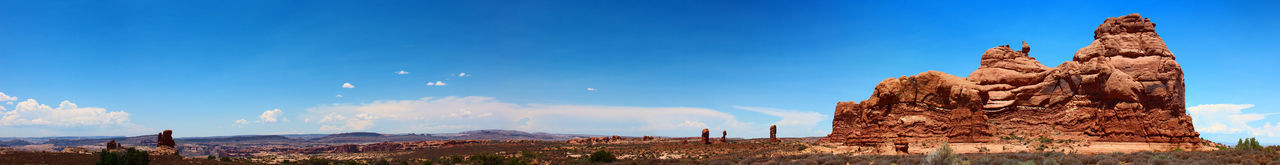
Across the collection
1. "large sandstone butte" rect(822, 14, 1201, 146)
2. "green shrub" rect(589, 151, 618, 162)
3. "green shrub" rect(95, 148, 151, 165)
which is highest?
"large sandstone butte" rect(822, 14, 1201, 146)

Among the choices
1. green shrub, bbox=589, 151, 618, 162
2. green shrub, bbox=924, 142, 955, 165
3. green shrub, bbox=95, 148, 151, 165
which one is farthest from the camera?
green shrub, bbox=589, 151, 618, 162

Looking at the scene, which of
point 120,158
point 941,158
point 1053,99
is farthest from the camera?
point 1053,99

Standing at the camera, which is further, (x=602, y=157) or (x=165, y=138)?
(x=165, y=138)

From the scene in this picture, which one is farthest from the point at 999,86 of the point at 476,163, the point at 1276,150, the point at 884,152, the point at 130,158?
the point at 130,158

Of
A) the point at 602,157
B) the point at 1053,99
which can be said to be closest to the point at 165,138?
the point at 602,157

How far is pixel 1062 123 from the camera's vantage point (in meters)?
33.3

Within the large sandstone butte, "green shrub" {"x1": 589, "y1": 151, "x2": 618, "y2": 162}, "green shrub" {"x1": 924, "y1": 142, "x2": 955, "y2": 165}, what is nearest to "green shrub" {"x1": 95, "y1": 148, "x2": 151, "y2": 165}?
"green shrub" {"x1": 589, "y1": 151, "x2": 618, "y2": 162}

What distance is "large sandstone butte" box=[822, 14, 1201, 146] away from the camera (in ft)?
104

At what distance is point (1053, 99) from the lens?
34062 mm

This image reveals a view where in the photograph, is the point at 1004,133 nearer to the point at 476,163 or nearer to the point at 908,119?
the point at 908,119

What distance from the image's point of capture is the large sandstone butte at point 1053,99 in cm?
3156

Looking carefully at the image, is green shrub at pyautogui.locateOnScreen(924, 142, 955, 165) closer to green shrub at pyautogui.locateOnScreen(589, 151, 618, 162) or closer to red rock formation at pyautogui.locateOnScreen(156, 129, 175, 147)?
green shrub at pyautogui.locateOnScreen(589, 151, 618, 162)

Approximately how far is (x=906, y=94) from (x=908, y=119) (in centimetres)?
155

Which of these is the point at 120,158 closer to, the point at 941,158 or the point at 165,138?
the point at 165,138
